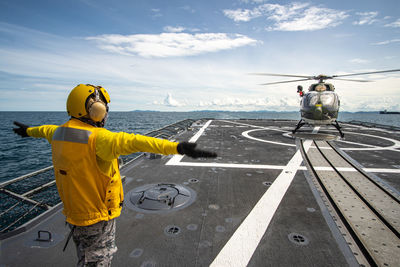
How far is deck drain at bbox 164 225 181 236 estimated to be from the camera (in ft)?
12.5

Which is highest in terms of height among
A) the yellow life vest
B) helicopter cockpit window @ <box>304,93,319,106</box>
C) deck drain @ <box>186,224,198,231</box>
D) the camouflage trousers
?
helicopter cockpit window @ <box>304,93,319,106</box>

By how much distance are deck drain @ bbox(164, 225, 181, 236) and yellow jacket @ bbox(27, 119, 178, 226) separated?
1.83m

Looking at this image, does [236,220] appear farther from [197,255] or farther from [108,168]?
[108,168]

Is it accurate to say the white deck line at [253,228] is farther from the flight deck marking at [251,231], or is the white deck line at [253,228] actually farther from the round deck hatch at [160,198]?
the round deck hatch at [160,198]

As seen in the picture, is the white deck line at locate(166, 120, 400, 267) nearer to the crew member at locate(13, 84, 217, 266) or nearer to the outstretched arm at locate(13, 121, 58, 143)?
the crew member at locate(13, 84, 217, 266)

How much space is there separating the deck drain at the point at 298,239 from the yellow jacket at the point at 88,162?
10.7ft

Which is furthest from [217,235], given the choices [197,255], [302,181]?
[302,181]

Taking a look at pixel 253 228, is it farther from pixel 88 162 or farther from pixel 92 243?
pixel 88 162

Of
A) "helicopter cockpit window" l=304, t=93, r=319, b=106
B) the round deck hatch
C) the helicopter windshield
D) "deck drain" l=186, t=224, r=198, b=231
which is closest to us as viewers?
"deck drain" l=186, t=224, r=198, b=231

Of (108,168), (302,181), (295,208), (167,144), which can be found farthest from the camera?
(302,181)

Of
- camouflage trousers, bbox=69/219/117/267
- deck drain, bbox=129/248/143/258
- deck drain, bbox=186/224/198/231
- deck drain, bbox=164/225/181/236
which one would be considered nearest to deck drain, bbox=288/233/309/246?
deck drain, bbox=186/224/198/231

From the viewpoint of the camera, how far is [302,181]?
21.1 feet

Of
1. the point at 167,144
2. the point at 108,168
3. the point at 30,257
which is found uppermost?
the point at 167,144

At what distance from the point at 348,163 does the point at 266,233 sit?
6.97 m
